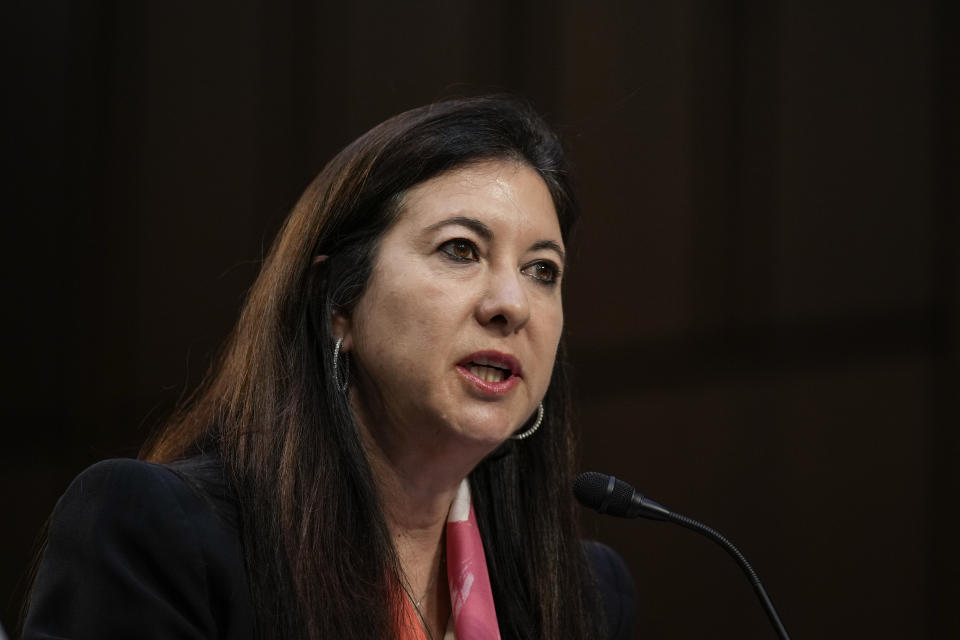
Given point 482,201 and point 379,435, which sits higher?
point 482,201

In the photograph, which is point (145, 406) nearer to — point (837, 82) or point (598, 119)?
point (598, 119)

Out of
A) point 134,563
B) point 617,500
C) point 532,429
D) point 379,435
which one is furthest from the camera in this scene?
point 532,429

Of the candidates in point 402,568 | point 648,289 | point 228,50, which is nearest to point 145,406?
point 228,50

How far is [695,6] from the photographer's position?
3100mm

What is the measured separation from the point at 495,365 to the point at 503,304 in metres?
0.10

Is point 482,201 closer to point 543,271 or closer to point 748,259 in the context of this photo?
point 543,271

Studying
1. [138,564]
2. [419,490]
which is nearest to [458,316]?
[419,490]

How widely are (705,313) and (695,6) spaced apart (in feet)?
2.49

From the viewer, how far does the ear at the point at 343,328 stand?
194cm

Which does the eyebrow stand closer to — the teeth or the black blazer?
the teeth

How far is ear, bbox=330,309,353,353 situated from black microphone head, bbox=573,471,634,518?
1.41ft

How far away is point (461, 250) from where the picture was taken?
1898mm

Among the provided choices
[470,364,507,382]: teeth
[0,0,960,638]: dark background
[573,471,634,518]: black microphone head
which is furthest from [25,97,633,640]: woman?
[0,0,960,638]: dark background

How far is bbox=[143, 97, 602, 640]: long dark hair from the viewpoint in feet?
5.63
